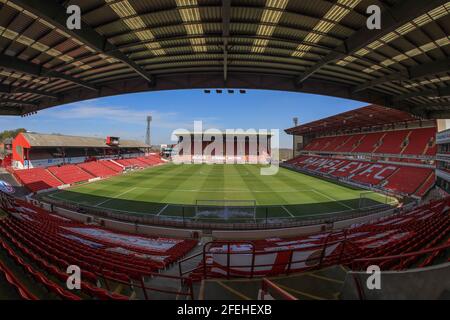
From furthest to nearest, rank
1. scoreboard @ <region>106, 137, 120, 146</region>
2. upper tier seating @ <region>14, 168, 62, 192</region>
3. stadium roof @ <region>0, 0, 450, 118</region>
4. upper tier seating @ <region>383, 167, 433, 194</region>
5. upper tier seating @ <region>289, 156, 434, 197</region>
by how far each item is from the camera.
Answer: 1. scoreboard @ <region>106, 137, 120, 146</region>
2. upper tier seating @ <region>14, 168, 62, 192</region>
3. upper tier seating @ <region>383, 167, 433, 194</region>
4. upper tier seating @ <region>289, 156, 434, 197</region>
5. stadium roof @ <region>0, 0, 450, 118</region>

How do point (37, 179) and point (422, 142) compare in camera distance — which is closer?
point (37, 179)

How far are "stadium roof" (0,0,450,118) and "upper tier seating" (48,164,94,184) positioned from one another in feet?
76.7

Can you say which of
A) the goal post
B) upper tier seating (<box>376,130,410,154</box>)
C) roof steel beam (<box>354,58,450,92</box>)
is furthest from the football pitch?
roof steel beam (<box>354,58,450,92</box>)

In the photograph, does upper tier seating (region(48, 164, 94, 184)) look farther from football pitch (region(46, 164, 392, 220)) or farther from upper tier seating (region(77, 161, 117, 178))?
football pitch (region(46, 164, 392, 220))

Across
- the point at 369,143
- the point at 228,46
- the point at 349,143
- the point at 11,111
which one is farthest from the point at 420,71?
the point at 349,143

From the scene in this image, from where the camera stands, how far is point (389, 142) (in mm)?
35219

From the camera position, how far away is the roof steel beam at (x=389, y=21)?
534 centimetres

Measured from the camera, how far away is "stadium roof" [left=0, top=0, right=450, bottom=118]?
635cm

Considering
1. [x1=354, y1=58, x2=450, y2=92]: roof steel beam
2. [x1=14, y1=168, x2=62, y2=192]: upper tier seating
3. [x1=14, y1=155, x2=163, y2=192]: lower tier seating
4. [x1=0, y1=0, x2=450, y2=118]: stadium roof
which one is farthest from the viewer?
[x1=14, y1=155, x2=163, y2=192]: lower tier seating

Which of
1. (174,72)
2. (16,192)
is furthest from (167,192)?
(174,72)

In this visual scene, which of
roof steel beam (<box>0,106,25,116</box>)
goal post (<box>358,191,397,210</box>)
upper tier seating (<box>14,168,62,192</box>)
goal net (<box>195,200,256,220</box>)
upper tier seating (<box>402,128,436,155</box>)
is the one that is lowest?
goal net (<box>195,200,256,220</box>)

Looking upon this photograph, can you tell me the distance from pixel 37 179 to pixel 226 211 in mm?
25963

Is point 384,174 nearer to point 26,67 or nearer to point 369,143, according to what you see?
point 369,143

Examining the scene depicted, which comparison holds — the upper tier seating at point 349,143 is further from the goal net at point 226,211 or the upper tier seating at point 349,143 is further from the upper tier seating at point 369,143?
the goal net at point 226,211
